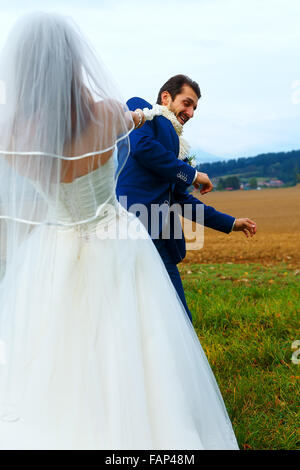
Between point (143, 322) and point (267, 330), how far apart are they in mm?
2589

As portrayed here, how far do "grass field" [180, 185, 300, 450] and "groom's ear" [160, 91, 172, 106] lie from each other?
189 centimetres

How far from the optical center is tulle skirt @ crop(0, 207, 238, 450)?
212cm

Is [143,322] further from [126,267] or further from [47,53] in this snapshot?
[47,53]

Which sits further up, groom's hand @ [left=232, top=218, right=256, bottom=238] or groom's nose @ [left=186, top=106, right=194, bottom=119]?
groom's nose @ [left=186, top=106, right=194, bottom=119]

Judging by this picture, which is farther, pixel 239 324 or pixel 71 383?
pixel 239 324

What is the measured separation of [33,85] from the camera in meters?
2.11

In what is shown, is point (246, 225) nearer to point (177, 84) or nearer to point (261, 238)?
point (177, 84)

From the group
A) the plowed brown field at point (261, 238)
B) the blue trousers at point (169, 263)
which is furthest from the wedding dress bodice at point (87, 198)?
the plowed brown field at point (261, 238)

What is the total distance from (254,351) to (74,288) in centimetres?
228

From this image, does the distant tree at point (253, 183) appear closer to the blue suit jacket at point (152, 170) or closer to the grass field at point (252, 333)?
the grass field at point (252, 333)

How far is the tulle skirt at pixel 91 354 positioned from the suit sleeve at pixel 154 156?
91cm

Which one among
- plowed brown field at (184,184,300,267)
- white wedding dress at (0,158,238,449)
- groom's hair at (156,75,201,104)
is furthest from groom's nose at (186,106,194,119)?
white wedding dress at (0,158,238,449)

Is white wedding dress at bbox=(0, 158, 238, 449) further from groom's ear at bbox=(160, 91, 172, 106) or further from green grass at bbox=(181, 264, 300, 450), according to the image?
groom's ear at bbox=(160, 91, 172, 106)
